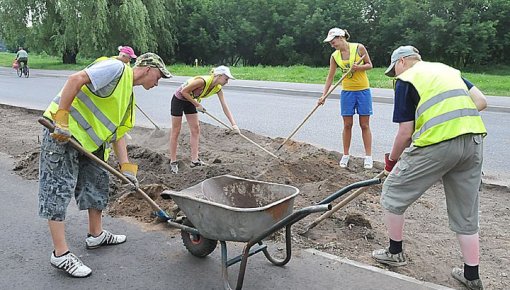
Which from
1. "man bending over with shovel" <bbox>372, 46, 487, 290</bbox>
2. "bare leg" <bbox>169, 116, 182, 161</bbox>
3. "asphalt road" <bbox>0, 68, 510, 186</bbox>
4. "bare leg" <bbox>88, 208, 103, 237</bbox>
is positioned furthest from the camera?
"asphalt road" <bbox>0, 68, 510, 186</bbox>

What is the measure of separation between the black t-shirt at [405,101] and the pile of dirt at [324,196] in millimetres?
1180

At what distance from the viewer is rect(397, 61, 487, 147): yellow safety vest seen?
342cm

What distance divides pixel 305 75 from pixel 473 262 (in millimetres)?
18655

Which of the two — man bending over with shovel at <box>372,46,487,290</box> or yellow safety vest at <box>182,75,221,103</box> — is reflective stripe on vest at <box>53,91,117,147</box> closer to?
man bending over with shovel at <box>372,46,487,290</box>

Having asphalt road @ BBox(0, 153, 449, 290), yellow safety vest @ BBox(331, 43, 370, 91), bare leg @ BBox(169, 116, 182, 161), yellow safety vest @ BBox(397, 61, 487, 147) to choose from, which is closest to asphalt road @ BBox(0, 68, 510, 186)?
yellow safety vest @ BBox(331, 43, 370, 91)

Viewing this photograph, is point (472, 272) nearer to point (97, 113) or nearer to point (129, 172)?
point (129, 172)

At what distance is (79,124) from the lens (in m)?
3.84

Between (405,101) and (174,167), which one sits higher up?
(405,101)

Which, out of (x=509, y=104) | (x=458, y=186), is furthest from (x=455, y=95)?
(x=509, y=104)

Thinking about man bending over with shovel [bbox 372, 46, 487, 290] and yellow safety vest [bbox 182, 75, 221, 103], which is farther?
yellow safety vest [bbox 182, 75, 221, 103]

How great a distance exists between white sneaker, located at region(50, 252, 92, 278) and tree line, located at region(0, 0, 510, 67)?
2484 cm

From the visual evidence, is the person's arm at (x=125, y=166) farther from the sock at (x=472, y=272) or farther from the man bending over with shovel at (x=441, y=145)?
the sock at (x=472, y=272)

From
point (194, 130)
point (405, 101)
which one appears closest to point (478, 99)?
point (405, 101)

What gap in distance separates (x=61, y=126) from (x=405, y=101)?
2354 millimetres
